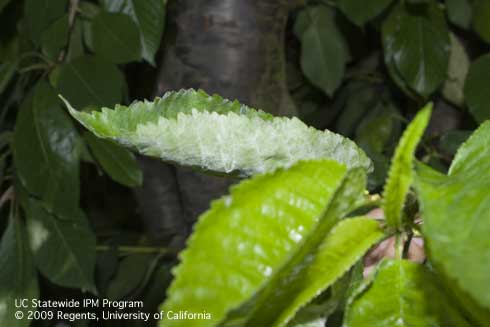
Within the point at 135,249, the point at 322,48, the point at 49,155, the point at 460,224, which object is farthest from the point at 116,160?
the point at 460,224

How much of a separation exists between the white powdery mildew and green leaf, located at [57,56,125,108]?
0.49 m

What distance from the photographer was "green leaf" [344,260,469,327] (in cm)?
22

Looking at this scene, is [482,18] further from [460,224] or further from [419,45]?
[460,224]

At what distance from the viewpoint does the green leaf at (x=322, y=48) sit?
3.54ft

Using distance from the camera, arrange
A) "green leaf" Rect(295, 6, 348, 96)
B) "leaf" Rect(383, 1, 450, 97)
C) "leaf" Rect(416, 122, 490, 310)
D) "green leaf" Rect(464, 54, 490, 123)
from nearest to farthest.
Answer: "leaf" Rect(416, 122, 490, 310)
"green leaf" Rect(464, 54, 490, 123)
"leaf" Rect(383, 1, 450, 97)
"green leaf" Rect(295, 6, 348, 96)

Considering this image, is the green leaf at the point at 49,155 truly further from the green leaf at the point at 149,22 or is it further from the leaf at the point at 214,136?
the leaf at the point at 214,136

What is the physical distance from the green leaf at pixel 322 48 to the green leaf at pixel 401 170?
33.4 inches

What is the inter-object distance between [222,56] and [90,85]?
0.16 m

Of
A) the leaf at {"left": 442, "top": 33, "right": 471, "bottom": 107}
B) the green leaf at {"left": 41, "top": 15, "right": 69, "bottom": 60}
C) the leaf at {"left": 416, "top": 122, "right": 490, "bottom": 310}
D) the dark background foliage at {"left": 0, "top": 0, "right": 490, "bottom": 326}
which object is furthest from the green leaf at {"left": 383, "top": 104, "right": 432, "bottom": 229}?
the leaf at {"left": 442, "top": 33, "right": 471, "bottom": 107}

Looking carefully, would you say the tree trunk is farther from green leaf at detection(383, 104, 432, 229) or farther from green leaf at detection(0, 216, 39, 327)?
green leaf at detection(383, 104, 432, 229)

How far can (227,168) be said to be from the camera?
0.89 feet

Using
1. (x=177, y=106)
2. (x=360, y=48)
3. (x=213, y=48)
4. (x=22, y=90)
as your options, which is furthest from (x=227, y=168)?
(x=360, y=48)

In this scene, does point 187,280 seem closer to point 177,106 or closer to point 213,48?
point 177,106

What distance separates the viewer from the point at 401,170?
21 cm
